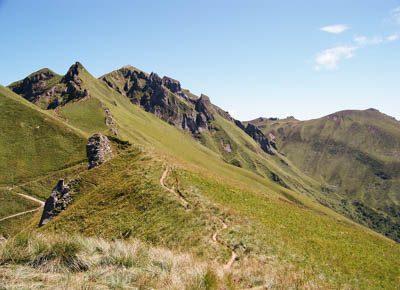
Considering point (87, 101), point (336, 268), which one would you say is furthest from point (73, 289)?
point (87, 101)

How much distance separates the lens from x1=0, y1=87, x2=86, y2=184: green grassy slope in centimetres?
10950

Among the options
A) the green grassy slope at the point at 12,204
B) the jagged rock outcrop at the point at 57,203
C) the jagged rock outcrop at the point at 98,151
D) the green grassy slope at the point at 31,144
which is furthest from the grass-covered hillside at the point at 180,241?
the green grassy slope at the point at 31,144

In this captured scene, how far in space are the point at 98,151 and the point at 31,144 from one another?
85572 millimetres

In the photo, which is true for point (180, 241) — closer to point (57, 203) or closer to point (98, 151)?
point (57, 203)

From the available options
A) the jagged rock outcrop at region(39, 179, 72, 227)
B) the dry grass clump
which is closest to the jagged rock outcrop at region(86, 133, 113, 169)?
the jagged rock outcrop at region(39, 179, 72, 227)

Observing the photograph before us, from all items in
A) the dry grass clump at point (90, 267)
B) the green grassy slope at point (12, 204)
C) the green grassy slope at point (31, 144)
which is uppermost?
the dry grass clump at point (90, 267)

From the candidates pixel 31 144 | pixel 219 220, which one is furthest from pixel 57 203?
pixel 31 144

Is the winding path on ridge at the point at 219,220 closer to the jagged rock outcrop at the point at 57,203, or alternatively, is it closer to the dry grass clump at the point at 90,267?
the dry grass clump at the point at 90,267

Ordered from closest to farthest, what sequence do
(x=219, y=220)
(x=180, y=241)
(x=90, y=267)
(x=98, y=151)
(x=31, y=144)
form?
(x=90, y=267)
(x=180, y=241)
(x=219, y=220)
(x=98, y=151)
(x=31, y=144)

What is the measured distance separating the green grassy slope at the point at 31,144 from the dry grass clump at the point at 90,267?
102785 mm

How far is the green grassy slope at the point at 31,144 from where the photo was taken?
4311 inches

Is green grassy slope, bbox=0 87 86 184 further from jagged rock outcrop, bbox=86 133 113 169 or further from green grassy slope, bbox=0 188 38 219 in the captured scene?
jagged rock outcrop, bbox=86 133 113 169

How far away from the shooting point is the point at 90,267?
1167 cm

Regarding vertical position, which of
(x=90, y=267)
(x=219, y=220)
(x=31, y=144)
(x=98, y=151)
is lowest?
(x=31, y=144)
